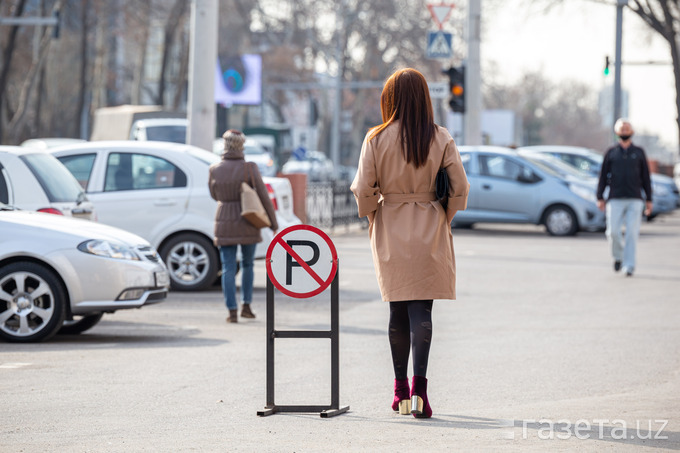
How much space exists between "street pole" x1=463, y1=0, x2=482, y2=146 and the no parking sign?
57.2 ft

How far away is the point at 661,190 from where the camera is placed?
1229 inches

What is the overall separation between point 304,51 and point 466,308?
139ft

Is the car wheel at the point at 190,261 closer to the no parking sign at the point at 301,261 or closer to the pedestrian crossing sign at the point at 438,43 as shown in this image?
the no parking sign at the point at 301,261

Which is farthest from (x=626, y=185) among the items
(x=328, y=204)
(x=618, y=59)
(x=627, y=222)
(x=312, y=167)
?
(x=312, y=167)

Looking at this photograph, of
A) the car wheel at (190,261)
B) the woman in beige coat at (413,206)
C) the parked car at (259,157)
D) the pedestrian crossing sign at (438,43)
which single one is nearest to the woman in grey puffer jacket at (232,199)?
the car wheel at (190,261)

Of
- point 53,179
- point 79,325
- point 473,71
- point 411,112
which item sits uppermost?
point 473,71

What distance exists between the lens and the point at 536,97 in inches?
4889

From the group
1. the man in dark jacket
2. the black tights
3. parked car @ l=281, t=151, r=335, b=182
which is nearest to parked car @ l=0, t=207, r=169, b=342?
the black tights

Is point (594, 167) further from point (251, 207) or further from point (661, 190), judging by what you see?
point (251, 207)

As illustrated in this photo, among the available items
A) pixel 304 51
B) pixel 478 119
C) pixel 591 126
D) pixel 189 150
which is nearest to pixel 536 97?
pixel 591 126

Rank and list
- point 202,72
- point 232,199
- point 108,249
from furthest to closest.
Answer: point 202,72 < point 232,199 < point 108,249

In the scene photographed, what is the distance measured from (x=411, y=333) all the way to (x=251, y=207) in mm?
4731

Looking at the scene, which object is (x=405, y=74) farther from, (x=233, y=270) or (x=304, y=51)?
(x=304, y=51)

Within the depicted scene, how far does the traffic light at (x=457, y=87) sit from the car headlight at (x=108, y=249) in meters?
13.7
